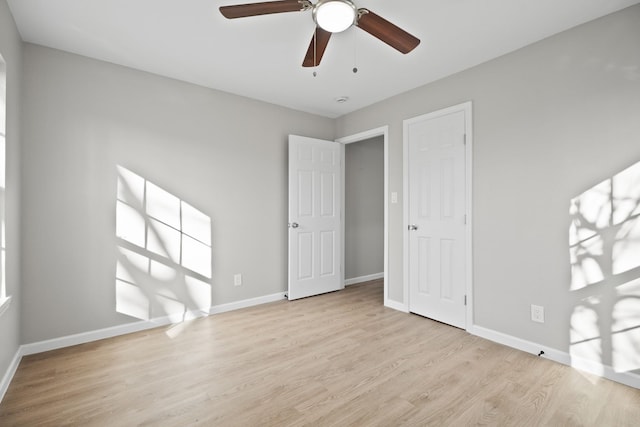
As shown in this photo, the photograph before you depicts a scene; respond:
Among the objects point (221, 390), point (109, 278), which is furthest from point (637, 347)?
point (109, 278)

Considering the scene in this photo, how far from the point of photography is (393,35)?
6.14ft

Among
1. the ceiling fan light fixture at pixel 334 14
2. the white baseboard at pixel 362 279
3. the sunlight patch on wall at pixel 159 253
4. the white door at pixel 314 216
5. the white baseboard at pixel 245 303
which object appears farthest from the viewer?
the white baseboard at pixel 362 279

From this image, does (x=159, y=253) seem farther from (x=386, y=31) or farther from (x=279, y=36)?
(x=386, y=31)

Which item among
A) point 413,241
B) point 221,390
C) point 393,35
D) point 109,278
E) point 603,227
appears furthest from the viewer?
point 413,241

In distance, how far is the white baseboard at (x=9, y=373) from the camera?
2.04 meters

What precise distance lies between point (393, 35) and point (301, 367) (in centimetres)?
231

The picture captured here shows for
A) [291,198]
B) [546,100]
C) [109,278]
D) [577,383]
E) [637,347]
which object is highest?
[546,100]

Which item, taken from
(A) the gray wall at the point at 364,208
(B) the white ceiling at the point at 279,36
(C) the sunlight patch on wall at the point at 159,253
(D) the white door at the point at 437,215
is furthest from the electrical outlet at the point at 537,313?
(C) the sunlight patch on wall at the point at 159,253

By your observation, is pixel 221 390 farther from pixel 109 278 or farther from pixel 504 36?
pixel 504 36

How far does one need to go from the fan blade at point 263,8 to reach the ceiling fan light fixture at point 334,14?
0.33 ft

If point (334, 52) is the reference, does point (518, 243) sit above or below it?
below

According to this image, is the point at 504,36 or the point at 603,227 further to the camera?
the point at 504,36

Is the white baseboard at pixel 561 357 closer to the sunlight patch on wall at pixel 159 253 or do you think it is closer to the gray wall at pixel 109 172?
the gray wall at pixel 109 172

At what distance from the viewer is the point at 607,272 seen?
2246 mm
